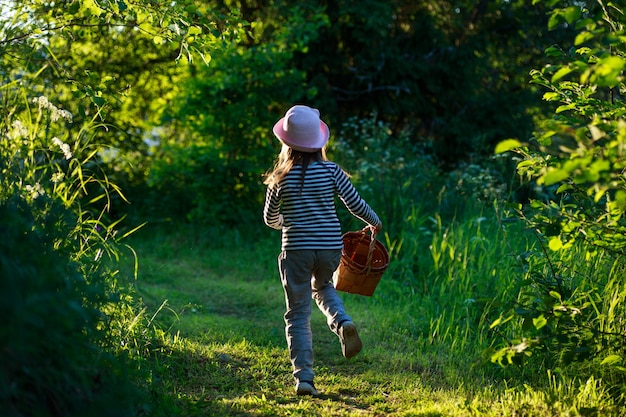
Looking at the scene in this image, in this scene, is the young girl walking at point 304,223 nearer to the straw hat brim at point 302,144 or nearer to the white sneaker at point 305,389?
the straw hat brim at point 302,144

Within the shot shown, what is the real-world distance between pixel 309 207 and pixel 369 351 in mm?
1302

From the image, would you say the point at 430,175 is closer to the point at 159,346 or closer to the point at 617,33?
the point at 159,346

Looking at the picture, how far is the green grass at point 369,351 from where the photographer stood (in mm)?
3930

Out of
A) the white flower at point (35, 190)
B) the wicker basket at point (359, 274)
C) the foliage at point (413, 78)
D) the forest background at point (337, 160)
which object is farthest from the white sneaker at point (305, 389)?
the foliage at point (413, 78)

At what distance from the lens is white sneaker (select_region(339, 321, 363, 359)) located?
14.4 ft

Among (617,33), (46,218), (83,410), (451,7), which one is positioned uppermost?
(451,7)

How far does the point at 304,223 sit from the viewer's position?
14.5ft

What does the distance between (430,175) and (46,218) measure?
20.8 ft

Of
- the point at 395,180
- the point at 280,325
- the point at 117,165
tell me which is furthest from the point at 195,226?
the point at 280,325

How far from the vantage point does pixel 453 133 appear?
11.8 meters

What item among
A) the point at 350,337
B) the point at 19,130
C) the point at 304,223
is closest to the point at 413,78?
the point at 304,223

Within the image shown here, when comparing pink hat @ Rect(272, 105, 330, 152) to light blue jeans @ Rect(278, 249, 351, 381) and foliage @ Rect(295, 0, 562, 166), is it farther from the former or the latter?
foliage @ Rect(295, 0, 562, 166)

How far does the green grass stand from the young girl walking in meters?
0.33

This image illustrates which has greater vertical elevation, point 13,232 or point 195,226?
point 13,232
